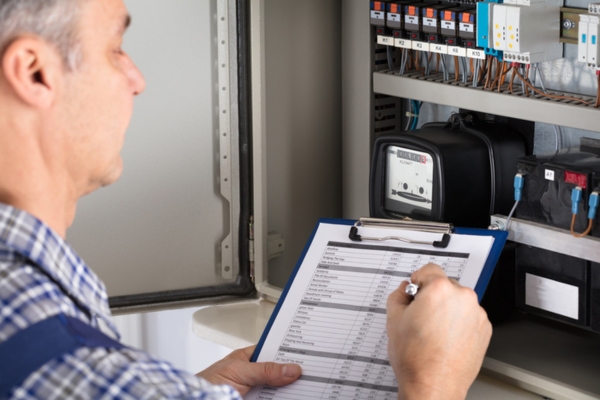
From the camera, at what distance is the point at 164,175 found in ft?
5.99

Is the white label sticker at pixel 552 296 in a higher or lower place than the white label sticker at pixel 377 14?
lower

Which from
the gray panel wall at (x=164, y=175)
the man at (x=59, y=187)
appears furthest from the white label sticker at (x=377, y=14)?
the man at (x=59, y=187)

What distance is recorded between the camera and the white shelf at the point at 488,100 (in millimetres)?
1547

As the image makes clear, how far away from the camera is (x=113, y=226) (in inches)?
71.4

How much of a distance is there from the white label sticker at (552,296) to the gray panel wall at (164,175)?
2.33ft

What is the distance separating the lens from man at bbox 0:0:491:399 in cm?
71

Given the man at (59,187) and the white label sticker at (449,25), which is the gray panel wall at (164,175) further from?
the man at (59,187)

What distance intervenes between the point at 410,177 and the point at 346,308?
1.37 feet

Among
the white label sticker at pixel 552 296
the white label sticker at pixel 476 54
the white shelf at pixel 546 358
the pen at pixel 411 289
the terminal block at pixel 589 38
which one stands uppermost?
the terminal block at pixel 589 38

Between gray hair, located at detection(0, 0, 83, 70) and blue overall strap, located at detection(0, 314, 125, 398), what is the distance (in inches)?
10.6

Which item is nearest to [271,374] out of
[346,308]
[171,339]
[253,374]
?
[253,374]

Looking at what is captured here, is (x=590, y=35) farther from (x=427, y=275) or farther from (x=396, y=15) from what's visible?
(x=427, y=275)

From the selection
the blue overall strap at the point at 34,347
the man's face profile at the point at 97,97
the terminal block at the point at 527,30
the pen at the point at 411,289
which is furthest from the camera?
the terminal block at the point at 527,30

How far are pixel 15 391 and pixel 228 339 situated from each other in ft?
3.42
